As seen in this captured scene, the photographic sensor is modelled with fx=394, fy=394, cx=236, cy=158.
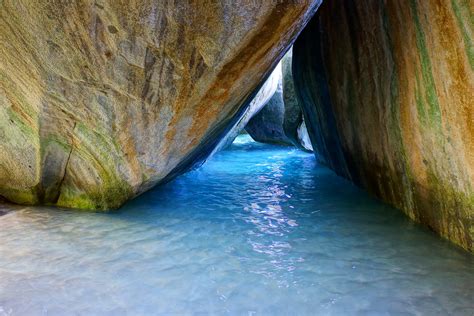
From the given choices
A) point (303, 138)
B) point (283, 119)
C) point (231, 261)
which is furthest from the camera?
point (283, 119)

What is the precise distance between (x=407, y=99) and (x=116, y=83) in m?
3.46

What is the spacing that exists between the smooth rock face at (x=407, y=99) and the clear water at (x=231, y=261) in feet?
1.41

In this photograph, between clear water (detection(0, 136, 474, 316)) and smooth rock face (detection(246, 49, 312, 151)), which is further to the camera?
smooth rock face (detection(246, 49, 312, 151))

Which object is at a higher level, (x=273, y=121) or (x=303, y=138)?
(x=273, y=121)

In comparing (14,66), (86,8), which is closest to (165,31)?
(86,8)

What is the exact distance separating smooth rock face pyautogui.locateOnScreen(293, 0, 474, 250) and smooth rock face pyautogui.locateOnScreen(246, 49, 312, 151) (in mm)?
5264

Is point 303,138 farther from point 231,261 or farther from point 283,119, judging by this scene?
point 231,261

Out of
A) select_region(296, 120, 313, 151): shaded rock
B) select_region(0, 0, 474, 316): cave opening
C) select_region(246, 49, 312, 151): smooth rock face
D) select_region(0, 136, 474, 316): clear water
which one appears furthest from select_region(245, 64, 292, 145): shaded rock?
select_region(0, 136, 474, 316): clear water

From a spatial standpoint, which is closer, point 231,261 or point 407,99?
point 231,261

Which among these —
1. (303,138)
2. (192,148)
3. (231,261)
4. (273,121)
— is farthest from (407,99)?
(273,121)

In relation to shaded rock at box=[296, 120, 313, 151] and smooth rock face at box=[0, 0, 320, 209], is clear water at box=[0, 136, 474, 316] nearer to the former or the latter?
smooth rock face at box=[0, 0, 320, 209]

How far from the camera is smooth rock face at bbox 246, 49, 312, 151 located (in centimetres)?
1329

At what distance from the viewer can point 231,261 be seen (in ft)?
13.1

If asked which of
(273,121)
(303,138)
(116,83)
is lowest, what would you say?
(303,138)
